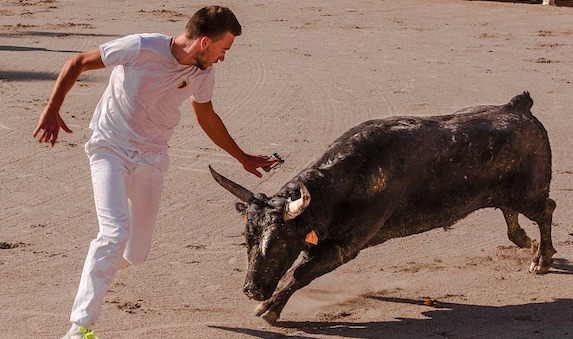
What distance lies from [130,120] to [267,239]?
1.25 meters

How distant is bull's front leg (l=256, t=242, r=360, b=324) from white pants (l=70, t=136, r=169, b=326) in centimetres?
98

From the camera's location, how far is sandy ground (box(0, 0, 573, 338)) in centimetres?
778

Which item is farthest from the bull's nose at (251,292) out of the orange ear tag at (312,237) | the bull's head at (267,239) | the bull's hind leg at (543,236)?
the bull's hind leg at (543,236)

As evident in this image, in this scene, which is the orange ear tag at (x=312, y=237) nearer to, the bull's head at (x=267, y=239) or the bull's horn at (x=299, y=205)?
the bull's head at (x=267, y=239)

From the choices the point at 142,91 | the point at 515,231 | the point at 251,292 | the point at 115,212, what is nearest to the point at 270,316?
the point at 251,292

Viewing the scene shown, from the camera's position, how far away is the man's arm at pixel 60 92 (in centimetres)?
637

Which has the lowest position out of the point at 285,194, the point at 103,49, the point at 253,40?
the point at 253,40

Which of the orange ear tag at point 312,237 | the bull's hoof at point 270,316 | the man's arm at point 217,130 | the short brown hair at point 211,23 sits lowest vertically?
the bull's hoof at point 270,316

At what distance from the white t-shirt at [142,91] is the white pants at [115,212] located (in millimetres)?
94

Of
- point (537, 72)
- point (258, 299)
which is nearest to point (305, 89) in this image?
point (537, 72)

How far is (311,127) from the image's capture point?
43.0 ft

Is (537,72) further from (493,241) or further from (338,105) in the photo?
(493,241)

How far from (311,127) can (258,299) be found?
5874 millimetres

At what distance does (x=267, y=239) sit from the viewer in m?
7.32
